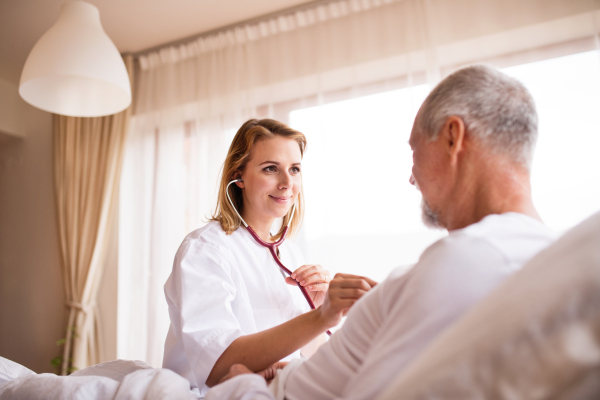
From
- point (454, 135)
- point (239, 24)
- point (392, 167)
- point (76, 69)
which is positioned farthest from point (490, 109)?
point (239, 24)

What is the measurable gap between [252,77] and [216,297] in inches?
80.5

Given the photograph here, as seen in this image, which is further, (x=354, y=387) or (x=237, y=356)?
(x=237, y=356)

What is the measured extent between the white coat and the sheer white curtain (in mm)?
1212

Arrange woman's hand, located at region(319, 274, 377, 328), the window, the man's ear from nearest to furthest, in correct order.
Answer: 1. the man's ear
2. woman's hand, located at region(319, 274, 377, 328)
3. the window

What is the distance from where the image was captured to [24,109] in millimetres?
3658

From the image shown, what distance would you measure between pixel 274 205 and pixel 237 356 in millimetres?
670

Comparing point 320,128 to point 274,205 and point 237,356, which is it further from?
point 237,356

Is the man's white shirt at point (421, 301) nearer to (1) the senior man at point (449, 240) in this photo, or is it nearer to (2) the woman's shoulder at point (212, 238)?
(1) the senior man at point (449, 240)

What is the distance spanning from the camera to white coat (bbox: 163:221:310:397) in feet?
3.77

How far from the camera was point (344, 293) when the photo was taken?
0.96 meters

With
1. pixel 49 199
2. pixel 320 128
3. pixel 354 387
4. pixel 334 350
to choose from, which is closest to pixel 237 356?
pixel 334 350

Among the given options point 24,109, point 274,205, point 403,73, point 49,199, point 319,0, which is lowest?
point 274,205

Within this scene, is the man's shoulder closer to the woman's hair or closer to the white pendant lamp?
the woman's hair

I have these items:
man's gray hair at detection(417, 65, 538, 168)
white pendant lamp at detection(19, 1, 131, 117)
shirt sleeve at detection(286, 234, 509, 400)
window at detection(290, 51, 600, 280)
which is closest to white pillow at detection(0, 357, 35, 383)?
shirt sleeve at detection(286, 234, 509, 400)
